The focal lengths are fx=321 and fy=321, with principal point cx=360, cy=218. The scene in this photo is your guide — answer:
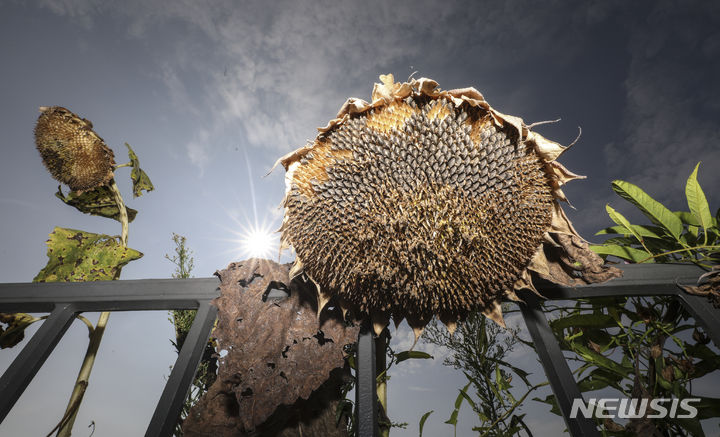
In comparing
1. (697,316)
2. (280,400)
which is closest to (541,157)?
(697,316)

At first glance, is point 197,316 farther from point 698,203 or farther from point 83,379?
point 698,203

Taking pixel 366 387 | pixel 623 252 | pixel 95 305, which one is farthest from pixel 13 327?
pixel 623 252

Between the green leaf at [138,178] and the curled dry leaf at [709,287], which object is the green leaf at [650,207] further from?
the green leaf at [138,178]

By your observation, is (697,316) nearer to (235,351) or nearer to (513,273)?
(513,273)

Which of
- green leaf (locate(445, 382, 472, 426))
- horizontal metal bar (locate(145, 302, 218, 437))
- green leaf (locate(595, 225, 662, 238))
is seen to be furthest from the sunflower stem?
green leaf (locate(595, 225, 662, 238))

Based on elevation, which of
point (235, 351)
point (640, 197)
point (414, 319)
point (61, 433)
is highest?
point (640, 197)

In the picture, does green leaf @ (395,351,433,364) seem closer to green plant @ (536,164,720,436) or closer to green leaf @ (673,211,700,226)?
green plant @ (536,164,720,436)
